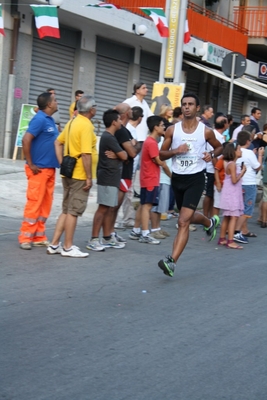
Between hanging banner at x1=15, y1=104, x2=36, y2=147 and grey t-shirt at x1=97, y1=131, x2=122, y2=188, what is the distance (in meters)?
7.84

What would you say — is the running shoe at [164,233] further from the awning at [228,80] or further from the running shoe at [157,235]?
the awning at [228,80]

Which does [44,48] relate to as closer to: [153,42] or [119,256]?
[153,42]

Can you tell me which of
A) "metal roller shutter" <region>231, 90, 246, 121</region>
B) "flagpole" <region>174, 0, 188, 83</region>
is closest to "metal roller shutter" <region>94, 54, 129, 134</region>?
"flagpole" <region>174, 0, 188, 83</region>

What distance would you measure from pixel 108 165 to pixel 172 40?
7.87 meters

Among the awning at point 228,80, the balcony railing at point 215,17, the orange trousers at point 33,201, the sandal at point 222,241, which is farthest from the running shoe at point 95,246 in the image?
the balcony railing at point 215,17

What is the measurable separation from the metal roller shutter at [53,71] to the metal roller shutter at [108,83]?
1.12 m

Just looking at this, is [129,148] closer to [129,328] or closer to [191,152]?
[191,152]

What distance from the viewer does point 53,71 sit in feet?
60.3

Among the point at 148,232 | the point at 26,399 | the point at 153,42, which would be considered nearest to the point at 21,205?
the point at 148,232

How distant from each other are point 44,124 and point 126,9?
11682 mm

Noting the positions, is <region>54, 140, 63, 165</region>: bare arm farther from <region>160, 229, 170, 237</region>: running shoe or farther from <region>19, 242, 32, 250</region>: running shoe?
<region>160, 229, 170, 237</region>: running shoe

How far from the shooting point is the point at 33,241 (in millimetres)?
9125

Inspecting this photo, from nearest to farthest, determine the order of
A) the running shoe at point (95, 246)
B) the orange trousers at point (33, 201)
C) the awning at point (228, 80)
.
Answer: the orange trousers at point (33, 201)
the running shoe at point (95, 246)
the awning at point (228, 80)

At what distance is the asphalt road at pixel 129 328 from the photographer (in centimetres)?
445
